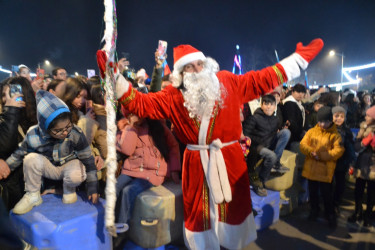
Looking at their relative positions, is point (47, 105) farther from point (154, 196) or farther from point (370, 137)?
point (370, 137)

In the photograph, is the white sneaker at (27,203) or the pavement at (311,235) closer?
the white sneaker at (27,203)

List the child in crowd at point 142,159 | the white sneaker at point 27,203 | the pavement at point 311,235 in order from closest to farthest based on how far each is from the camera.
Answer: the white sneaker at point 27,203
the child in crowd at point 142,159
the pavement at point 311,235

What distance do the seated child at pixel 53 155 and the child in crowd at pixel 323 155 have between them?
2889 millimetres

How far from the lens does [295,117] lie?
13.9 feet

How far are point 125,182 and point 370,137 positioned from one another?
323cm

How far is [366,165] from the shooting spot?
3117mm

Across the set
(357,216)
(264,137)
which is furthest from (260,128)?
(357,216)

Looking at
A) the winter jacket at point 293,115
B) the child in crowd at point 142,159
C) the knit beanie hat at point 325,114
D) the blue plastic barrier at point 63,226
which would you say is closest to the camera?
the blue plastic barrier at point 63,226

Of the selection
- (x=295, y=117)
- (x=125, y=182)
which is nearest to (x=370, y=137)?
(x=295, y=117)

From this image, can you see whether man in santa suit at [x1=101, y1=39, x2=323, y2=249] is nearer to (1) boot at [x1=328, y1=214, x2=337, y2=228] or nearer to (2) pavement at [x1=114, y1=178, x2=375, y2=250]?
(2) pavement at [x1=114, y1=178, x2=375, y2=250]

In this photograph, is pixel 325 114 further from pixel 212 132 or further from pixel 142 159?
pixel 142 159

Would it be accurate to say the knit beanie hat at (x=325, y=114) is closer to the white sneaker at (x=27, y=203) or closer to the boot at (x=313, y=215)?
the boot at (x=313, y=215)

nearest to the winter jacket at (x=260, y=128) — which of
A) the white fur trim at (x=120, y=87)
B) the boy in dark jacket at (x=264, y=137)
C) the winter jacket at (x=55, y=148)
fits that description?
the boy in dark jacket at (x=264, y=137)

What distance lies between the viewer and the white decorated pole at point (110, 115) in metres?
1.57
